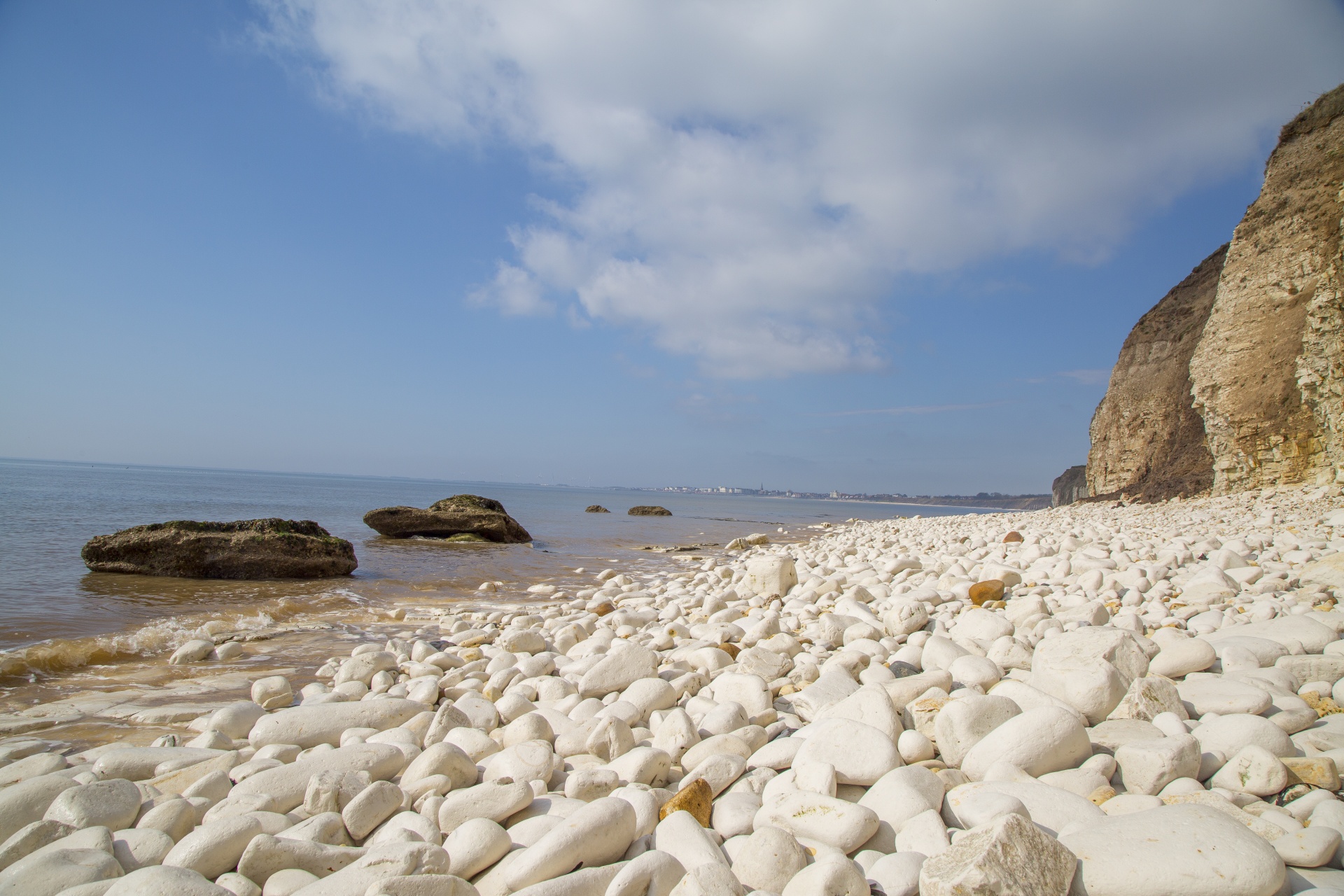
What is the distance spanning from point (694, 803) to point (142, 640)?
568 cm

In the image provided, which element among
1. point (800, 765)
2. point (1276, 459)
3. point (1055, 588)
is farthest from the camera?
point (1276, 459)

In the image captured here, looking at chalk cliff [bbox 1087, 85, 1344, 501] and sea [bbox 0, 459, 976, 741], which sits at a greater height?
chalk cliff [bbox 1087, 85, 1344, 501]

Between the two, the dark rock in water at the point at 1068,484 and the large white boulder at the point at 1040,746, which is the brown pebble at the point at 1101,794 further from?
the dark rock in water at the point at 1068,484

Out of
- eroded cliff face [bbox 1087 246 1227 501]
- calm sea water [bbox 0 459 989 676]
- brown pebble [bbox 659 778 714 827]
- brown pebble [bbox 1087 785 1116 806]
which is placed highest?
eroded cliff face [bbox 1087 246 1227 501]

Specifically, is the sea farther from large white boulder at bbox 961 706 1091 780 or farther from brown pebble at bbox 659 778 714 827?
large white boulder at bbox 961 706 1091 780

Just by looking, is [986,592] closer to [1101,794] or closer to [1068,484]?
[1101,794]

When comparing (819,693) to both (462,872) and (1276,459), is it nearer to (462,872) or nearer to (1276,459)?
(462,872)

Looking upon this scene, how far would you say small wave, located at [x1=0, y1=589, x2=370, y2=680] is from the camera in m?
4.59

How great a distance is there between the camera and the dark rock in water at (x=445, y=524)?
1609cm

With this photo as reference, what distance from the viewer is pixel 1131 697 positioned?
2.39 metres

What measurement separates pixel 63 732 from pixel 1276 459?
1981 cm

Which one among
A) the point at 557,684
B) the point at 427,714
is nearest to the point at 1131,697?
the point at 557,684

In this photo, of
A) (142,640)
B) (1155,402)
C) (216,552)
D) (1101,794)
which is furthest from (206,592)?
(1155,402)

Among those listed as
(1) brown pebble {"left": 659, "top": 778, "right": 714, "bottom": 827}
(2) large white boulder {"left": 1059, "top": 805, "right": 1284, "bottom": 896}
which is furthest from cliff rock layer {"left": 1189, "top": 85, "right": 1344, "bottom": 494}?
(1) brown pebble {"left": 659, "top": 778, "right": 714, "bottom": 827}
